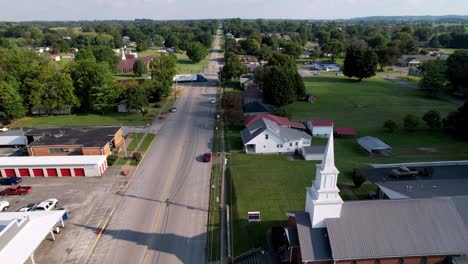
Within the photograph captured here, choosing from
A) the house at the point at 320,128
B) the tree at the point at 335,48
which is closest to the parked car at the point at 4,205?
the house at the point at 320,128

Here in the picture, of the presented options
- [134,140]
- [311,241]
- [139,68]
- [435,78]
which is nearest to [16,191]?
[134,140]

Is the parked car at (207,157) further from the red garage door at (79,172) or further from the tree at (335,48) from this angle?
the tree at (335,48)

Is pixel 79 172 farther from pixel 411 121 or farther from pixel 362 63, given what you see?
pixel 362 63

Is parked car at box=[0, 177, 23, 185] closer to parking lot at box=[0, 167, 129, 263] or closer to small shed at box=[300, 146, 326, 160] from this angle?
parking lot at box=[0, 167, 129, 263]

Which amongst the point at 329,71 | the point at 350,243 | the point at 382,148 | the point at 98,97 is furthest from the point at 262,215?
the point at 329,71

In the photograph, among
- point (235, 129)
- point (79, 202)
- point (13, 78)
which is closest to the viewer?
point (79, 202)

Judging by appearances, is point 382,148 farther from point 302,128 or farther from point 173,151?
point 173,151

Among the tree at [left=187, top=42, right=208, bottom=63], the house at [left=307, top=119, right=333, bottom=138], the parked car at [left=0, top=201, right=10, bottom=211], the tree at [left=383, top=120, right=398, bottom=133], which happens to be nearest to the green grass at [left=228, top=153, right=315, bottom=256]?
the house at [left=307, top=119, right=333, bottom=138]
